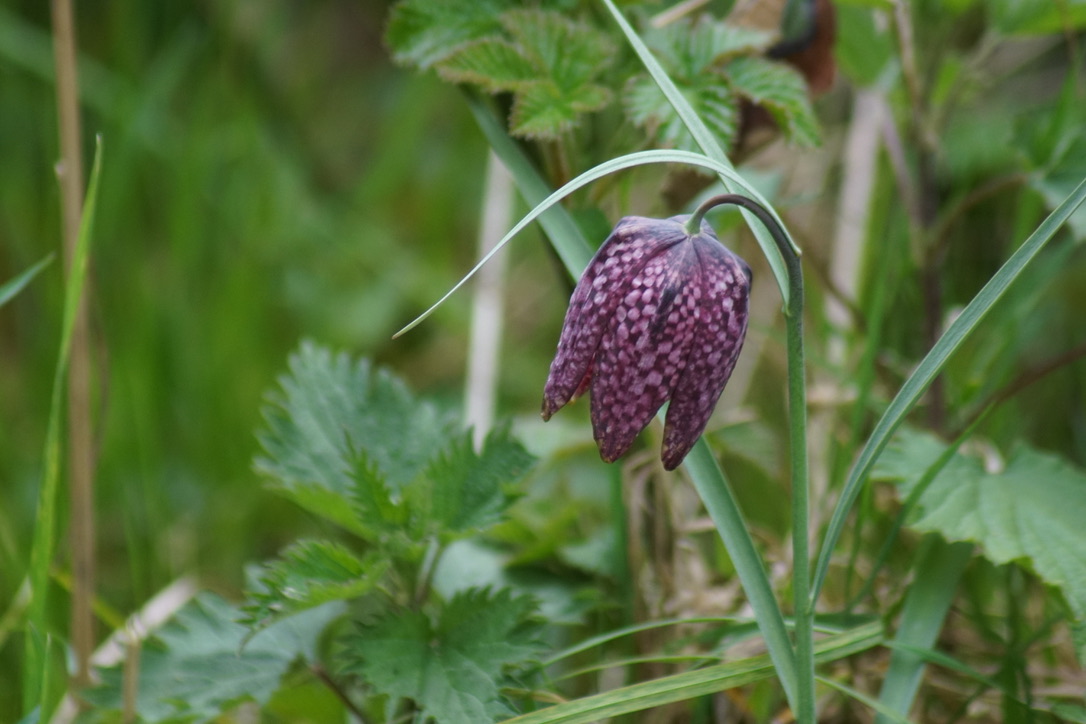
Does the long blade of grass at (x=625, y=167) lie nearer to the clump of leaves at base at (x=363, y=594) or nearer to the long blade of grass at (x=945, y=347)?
the long blade of grass at (x=945, y=347)

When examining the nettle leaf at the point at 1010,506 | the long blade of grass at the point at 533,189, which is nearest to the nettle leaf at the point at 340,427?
the long blade of grass at the point at 533,189

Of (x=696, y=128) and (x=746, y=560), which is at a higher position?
(x=696, y=128)

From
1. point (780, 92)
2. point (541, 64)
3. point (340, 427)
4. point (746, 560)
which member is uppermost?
point (541, 64)

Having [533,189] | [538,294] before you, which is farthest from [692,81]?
[538,294]

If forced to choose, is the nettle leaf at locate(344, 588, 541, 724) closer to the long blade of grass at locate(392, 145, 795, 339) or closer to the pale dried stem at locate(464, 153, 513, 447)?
the long blade of grass at locate(392, 145, 795, 339)

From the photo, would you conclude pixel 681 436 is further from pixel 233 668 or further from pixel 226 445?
pixel 226 445

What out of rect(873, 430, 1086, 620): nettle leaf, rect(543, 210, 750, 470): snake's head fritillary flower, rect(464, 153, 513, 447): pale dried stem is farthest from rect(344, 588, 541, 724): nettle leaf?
rect(464, 153, 513, 447): pale dried stem

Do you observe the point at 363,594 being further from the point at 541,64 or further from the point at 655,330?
the point at 541,64
